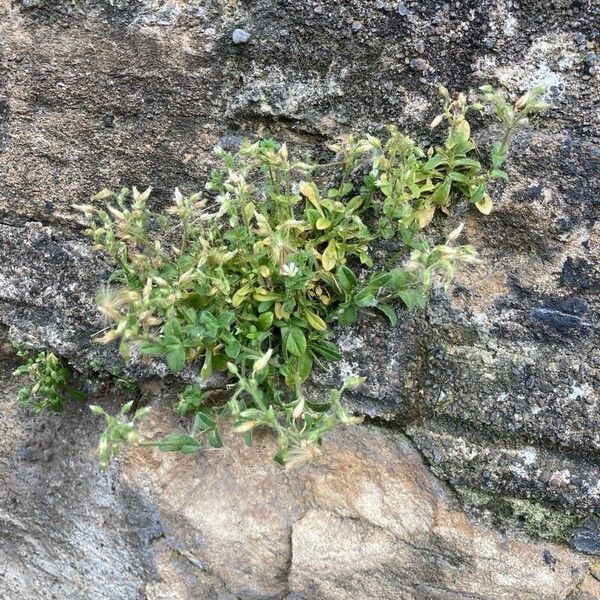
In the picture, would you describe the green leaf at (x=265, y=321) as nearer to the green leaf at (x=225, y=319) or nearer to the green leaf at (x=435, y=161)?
the green leaf at (x=225, y=319)

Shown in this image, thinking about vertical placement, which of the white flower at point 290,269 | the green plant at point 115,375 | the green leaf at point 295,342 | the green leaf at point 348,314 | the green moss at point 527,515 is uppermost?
the white flower at point 290,269

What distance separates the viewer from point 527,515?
1.62 m

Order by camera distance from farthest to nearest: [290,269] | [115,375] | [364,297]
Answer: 1. [115,375]
2. [364,297]
3. [290,269]

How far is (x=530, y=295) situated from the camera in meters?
1.58

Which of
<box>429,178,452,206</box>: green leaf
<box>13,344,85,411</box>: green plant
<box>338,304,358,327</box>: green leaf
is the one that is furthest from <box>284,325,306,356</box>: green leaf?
<box>13,344,85,411</box>: green plant

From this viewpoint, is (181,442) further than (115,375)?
No

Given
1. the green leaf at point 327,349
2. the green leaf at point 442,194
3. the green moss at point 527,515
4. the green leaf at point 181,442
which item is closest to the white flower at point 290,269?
the green leaf at point 327,349

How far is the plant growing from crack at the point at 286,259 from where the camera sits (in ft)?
4.81

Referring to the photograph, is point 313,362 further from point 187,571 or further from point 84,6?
point 84,6

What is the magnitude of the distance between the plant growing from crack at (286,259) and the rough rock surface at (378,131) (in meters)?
0.09

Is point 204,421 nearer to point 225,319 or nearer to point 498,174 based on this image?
point 225,319

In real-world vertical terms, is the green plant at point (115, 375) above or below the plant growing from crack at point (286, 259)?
below

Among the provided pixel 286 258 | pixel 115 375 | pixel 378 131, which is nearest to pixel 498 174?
pixel 378 131

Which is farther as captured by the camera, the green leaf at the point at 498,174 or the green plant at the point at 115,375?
the green plant at the point at 115,375
